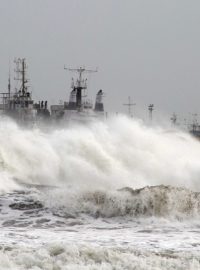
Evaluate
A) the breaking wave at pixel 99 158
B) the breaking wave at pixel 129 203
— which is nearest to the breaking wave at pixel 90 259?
the breaking wave at pixel 129 203

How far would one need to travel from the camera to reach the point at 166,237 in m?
15.7

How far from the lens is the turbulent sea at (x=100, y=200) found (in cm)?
1315

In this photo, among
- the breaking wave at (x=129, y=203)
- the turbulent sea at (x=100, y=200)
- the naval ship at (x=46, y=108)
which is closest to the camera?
the turbulent sea at (x=100, y=200)

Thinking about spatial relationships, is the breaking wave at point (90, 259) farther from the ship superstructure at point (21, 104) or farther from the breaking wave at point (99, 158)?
the ship superstructure at point (21, 104)

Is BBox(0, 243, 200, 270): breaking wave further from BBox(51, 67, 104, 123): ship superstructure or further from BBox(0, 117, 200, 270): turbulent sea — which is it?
BBox(51, 67, 104, 123): ship superstructure

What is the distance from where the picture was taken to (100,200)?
779 inches

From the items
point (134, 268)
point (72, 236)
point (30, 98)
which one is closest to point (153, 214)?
point (72, 236)

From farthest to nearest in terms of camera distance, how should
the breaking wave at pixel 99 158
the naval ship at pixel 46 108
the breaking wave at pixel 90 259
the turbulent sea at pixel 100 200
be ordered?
1. the naval ship at pixel 46 108
2. the breaking wave at pixel 99 158
3. the turbulent sea at pixel 100 200
4. the breaking wave at pixel 90 259

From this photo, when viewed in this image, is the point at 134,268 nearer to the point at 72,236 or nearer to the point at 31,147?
the point at 72,236

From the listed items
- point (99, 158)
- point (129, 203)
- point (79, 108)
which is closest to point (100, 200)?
point (129, 203)

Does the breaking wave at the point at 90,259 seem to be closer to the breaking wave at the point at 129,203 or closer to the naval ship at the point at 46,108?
the breaking wave at the point at 129,203

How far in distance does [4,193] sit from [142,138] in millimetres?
14922

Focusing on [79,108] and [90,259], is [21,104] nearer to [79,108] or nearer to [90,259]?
[79,108]

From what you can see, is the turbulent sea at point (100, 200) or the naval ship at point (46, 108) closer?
the turbulent sea at point (100, 200)
